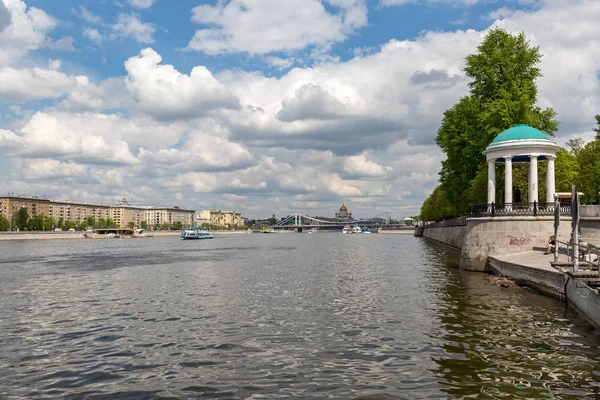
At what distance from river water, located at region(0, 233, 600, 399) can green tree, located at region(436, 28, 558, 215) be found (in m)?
22.1

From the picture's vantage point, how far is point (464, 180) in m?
55.5

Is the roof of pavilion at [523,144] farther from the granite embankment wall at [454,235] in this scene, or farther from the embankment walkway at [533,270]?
the granite embankment wall at [454,235]

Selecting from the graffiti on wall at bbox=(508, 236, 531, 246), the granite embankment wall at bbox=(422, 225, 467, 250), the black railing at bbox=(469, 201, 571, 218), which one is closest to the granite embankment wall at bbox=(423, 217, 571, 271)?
the graffiti on wall at bbox=(508, 236, 531, 246)

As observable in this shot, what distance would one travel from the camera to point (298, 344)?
15516 millimetres

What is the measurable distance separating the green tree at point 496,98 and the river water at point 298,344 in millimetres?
22075

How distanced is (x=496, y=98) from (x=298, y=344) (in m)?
39.7

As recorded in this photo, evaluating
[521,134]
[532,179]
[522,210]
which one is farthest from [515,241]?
[521,134]

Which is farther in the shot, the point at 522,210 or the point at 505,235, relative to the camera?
the point at 522,210

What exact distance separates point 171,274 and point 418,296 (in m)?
21.7

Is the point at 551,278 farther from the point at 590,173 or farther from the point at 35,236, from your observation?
the point at 35,236

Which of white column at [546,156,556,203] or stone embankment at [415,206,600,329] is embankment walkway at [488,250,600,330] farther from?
Answer: white column at [546,156,556,203]

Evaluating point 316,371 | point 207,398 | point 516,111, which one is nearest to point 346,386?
point 316,371

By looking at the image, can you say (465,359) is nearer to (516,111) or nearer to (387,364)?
(387,364)

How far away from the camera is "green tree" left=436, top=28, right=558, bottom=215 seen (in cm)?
4478
